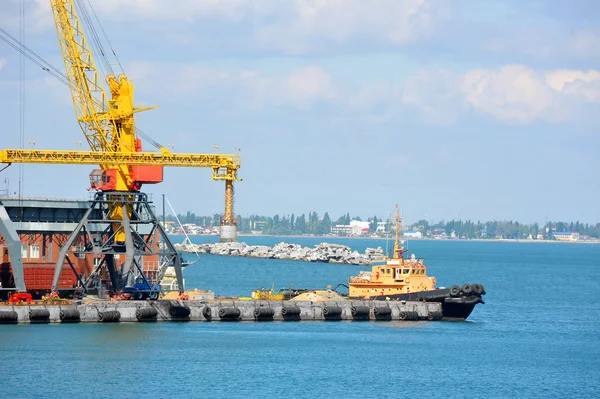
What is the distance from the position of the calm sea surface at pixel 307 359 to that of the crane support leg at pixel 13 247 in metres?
7.11

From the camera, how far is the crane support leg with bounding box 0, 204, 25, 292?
7250 cm

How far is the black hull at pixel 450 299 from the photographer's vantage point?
7744 cm

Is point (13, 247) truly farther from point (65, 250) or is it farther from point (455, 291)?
point (455, 291)

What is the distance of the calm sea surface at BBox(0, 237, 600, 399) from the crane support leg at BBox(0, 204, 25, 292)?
711 cm

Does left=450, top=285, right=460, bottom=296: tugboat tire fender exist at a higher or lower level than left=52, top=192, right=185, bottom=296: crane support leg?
lower

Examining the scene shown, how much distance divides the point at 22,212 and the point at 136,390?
30.4 metres

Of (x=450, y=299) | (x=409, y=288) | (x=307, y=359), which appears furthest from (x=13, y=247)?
(x=450, y=299)

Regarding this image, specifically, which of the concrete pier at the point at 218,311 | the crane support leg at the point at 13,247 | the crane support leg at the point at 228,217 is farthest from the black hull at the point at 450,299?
the crane support leg at the point at 13,247

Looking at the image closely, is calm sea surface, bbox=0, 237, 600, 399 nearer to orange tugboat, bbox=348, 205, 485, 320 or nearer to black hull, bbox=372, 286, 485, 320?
black hull, bbox=372, 286, 485, 320

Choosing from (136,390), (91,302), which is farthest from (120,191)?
(136,390)

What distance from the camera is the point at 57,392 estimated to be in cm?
4869

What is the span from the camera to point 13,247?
72.7m

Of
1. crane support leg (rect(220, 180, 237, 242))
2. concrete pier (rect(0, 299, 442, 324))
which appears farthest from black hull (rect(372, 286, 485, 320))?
crane support leg (rect(220, 180, 237, 242))

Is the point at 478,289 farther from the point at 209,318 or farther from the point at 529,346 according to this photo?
the point at 209,318
